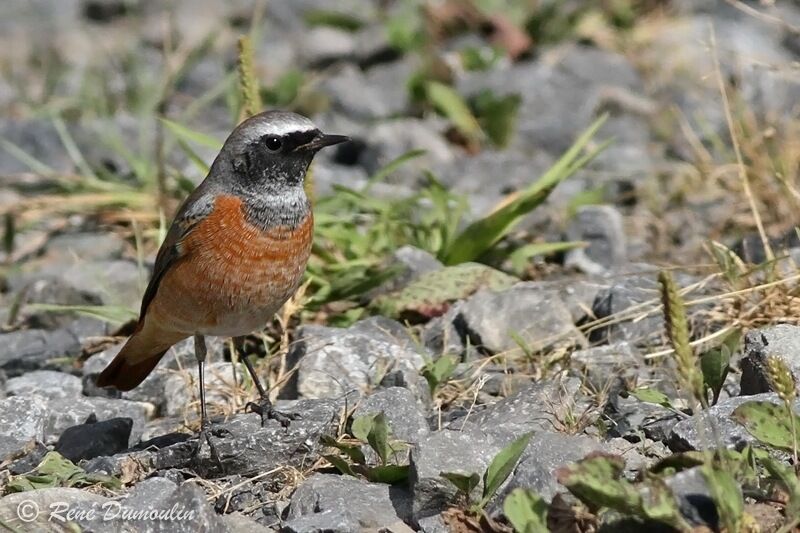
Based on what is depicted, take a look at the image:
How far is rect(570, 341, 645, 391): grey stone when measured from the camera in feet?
18.3

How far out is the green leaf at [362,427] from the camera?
5066mm

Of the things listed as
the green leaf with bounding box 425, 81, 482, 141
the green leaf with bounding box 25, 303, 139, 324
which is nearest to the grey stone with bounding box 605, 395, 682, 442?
the green leaf with bounding box 25, 303, 139, 324

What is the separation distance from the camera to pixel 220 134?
978 centimetres

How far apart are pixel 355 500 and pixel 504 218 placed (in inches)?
111

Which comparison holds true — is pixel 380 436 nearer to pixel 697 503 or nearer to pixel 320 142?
pixel 697 503

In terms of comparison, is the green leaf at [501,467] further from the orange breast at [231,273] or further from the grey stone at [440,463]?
the orange breast at [231,273]

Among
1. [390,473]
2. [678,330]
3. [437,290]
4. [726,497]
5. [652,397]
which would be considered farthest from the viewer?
[437,290]

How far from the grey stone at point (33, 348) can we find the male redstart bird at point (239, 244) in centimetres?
95

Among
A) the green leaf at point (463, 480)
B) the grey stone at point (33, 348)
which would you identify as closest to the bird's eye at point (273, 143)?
the grey stone at point (33, 348)

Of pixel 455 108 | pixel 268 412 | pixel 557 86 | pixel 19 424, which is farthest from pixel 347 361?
pixel 557 86

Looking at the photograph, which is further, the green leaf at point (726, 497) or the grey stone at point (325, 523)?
the grey stone at point (325, 523)

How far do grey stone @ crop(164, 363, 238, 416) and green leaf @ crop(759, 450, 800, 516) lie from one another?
9.23 ft

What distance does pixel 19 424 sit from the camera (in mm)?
5500

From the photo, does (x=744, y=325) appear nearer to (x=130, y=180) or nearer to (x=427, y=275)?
(x=427, y=275)
